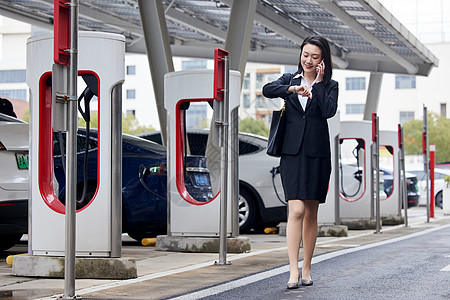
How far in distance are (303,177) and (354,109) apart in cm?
8235

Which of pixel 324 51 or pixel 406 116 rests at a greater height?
pixel 406 116

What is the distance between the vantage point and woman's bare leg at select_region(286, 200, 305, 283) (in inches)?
248

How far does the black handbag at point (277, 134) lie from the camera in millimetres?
6379

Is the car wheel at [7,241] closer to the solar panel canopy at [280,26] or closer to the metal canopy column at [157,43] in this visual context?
the metal canopy column at [157,43]

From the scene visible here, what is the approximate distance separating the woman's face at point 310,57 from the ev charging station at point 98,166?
5.37 ft

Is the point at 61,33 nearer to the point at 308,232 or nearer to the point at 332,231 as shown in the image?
the point at 308,232

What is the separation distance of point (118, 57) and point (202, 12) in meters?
16.1

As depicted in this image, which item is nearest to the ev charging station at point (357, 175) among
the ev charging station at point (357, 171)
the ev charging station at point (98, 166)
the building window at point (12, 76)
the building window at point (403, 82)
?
the ev charging station at point (357, 171)

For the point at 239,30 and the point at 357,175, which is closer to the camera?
the point at 357,175

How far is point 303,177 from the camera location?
20.7 ft

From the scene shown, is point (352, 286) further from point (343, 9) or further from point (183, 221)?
point (343, 9)

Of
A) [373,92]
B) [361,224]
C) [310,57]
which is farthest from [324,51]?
[373,92]

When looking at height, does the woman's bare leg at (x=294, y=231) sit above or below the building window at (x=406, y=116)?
below

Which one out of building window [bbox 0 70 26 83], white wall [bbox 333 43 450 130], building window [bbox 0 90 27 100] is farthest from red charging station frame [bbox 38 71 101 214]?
building window [bbox 0 70 26 83]
